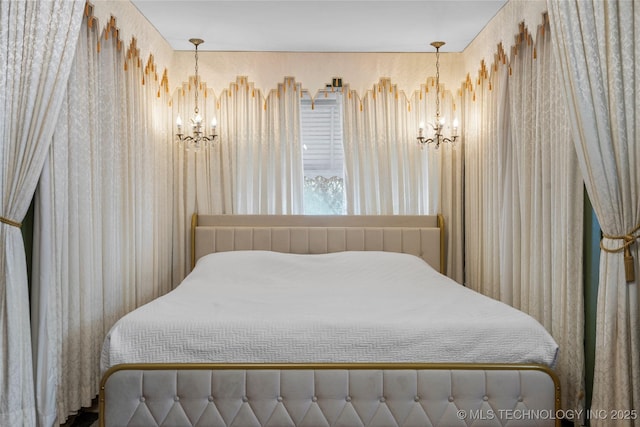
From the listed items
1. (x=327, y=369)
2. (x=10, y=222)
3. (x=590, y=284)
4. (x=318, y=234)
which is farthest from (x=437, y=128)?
(x=10, y=222)

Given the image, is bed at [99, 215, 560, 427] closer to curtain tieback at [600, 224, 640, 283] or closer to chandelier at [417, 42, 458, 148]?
curtain tieback at [600, 224, 640, 283]

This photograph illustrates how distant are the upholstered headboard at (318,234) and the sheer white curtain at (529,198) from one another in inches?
15.5

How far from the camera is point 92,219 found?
304 cm

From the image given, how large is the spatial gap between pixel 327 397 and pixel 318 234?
7.45ft

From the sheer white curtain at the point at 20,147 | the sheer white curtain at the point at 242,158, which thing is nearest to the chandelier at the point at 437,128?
the sheer white curtain at the point at 242,158

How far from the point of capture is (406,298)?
3.08 m

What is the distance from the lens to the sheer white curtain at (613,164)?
2.21m

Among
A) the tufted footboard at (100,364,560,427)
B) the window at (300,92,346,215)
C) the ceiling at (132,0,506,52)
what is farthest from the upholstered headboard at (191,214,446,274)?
the tufted footboard at (100,364,560,427)

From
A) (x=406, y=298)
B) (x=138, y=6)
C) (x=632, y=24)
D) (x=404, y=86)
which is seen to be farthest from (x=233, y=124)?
(x=632, y=24)

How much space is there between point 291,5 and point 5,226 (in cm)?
228

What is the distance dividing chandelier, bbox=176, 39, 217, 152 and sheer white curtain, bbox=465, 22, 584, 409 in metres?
2.15

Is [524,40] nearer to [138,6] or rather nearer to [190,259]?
[138,6]

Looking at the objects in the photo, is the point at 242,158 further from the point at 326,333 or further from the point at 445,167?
the point at 326,333

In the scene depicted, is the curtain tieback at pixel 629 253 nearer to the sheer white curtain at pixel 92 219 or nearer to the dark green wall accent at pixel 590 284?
the dark green wall accent at pixel 590 284
